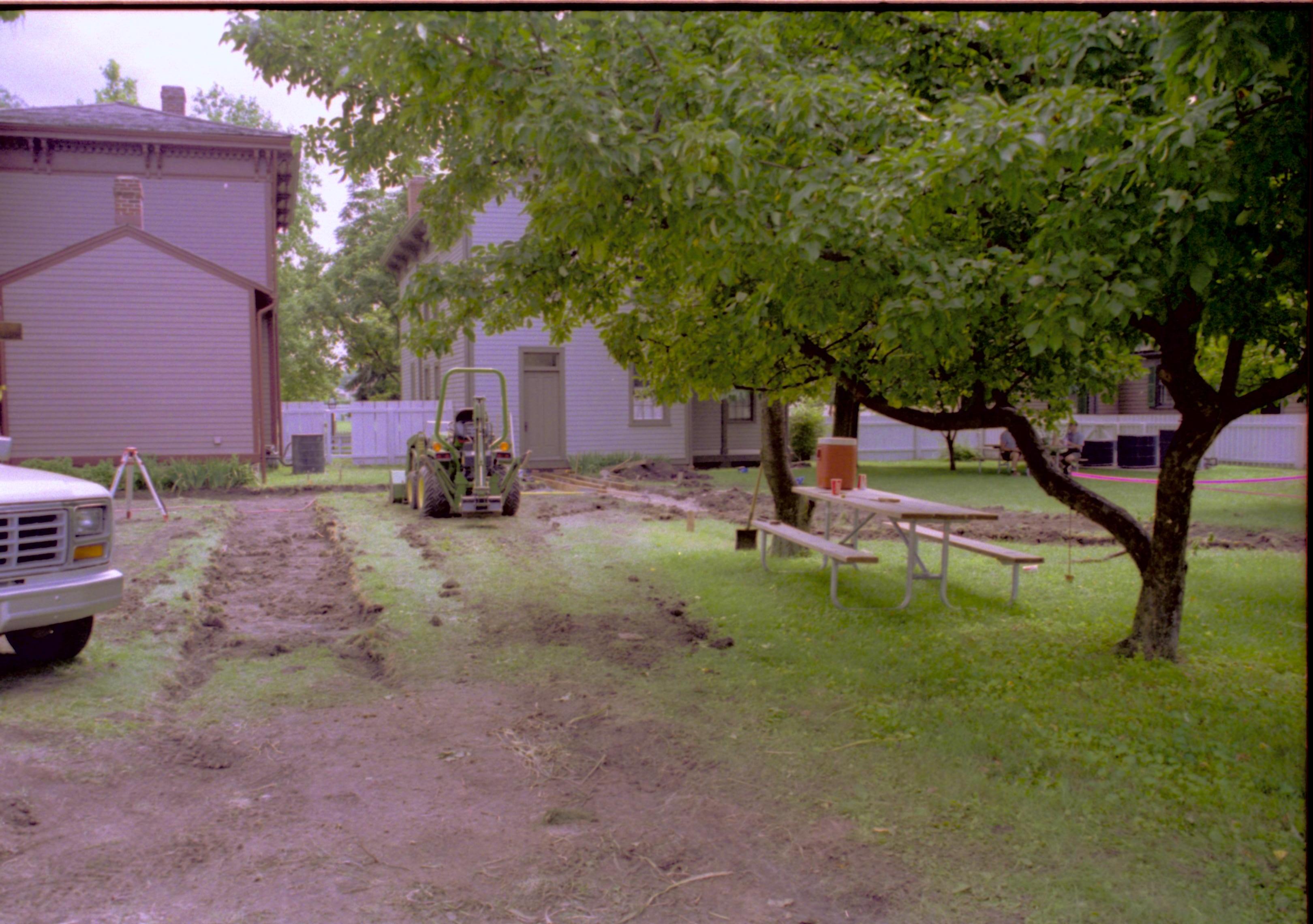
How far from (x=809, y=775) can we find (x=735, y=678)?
4.94 ft

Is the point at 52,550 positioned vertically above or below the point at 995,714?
above

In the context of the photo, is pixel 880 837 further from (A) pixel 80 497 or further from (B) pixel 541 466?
(B) pixel 541 466

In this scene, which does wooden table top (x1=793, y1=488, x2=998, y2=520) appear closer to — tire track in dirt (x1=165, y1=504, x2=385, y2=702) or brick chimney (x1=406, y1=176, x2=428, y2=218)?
tire track in dirt (x1=165, y1=504, x2=385, y2=702)

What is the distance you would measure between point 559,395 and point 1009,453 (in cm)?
1092

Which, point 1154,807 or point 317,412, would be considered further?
point 317,412

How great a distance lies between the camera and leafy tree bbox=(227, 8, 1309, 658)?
12.2 ft

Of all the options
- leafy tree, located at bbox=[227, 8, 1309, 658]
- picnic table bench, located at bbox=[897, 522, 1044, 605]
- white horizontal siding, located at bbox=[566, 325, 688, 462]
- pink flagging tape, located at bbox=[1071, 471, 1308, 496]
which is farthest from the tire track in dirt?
pink flagging tape, located at bbox=[1071, 471, 1308, 496]

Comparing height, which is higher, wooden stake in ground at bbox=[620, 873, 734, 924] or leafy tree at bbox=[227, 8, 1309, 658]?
leafy tree at bbox=[227, 8, 1309, 658]

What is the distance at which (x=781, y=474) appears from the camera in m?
9.77

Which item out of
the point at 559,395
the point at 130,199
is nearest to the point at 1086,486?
the point at 559,395

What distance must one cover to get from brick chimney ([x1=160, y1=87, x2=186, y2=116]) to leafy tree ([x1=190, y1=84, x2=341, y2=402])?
13.9 feet

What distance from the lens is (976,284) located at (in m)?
4.72

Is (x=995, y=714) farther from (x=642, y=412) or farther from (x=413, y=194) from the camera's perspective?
(x=413, y=194)

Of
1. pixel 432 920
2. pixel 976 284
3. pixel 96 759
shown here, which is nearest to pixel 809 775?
pixel 432 920
